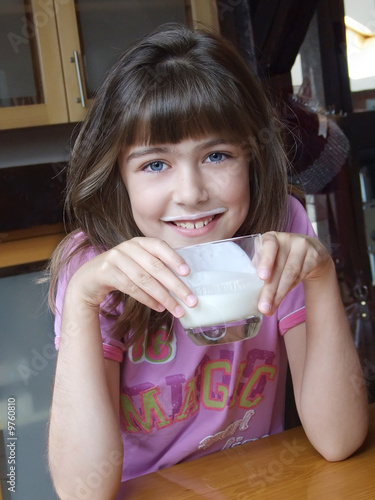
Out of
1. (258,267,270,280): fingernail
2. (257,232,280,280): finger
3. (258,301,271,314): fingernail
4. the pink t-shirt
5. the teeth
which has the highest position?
the teeth

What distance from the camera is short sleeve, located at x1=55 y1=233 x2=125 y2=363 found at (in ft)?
3.12

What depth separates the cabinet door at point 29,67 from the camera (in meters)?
2.24

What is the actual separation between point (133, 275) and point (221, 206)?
26 cm

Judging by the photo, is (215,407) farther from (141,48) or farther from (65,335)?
(141,48)

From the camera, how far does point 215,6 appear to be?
251cm

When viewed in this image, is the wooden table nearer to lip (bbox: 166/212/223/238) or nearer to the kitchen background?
lip (bbox: 166/212/223/238)

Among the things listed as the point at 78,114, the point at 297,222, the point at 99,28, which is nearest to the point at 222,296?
the point at 297,222

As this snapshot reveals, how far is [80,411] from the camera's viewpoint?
843mm

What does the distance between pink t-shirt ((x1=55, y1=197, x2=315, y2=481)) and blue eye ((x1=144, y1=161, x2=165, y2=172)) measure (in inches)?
8.5

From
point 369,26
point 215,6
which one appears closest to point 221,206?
point 215,6

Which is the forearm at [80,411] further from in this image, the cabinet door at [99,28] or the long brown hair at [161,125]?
the cabinet door at [99,28]

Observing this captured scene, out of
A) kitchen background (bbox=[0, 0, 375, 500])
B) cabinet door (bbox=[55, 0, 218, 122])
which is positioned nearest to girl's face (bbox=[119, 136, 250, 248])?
kitchen background (bbox=[0, 0, 375, 500])

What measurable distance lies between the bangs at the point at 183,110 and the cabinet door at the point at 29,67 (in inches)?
55.5
